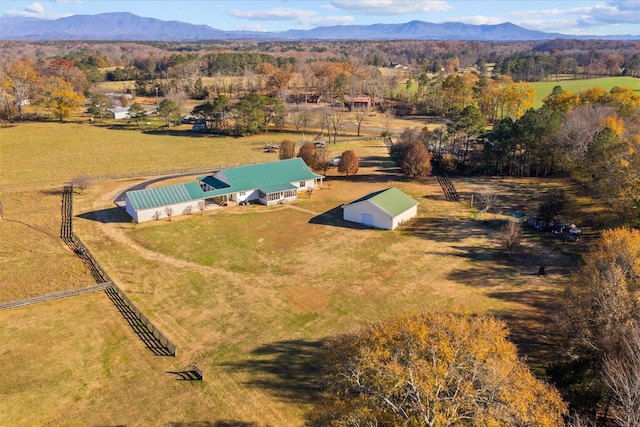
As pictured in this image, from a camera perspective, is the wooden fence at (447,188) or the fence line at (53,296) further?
the wooden fence at (447,188)

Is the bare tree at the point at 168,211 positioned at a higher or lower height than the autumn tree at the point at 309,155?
lower

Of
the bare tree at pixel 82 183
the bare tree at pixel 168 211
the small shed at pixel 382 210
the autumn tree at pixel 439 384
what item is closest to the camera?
the autumn tree at pixel 439 384

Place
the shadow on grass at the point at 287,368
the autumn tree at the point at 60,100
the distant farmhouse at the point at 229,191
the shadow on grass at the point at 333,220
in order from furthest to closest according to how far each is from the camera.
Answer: the autumn tree at the point at 60,100 < the distant farmhouse at the point at 229,191 < the shadow on grass at the point at 333,220 < the shadow on grass at the point at 287,368

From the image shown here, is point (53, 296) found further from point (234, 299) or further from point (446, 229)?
point (446, 229)

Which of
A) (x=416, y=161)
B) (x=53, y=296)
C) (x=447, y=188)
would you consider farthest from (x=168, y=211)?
(x=447, y=188)

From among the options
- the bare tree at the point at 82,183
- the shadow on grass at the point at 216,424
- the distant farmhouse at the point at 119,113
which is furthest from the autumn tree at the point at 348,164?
the distant farmhouse at the point at 119,113

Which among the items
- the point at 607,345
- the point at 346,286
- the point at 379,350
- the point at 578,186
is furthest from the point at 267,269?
the point at 578,186

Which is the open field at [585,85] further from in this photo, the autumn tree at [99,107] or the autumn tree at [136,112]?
the autumn tree at [99,107]
